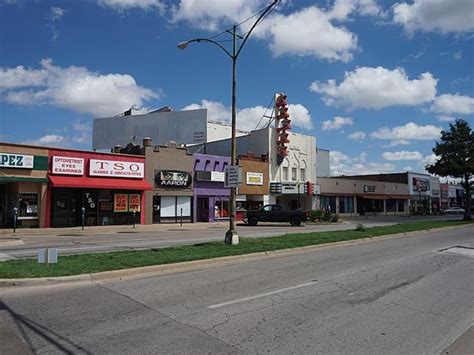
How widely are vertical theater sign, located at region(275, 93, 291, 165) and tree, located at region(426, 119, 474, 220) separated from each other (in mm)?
15024

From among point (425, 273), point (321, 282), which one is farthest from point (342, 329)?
point (425, 273)

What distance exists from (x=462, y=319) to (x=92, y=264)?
27.3 feet

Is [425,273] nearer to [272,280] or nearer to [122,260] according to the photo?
[272,280]

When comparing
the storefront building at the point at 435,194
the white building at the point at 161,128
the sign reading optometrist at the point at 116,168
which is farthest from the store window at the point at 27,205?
the storefront building at the point at 435,194

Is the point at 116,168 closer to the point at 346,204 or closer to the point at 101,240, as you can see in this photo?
the point at 101,240

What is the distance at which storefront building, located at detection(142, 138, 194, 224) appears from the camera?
35344mm

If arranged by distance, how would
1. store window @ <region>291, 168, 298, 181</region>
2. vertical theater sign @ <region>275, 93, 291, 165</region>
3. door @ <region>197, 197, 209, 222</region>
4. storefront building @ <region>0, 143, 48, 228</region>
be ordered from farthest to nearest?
store window @ <region>291, 168, 298, 181</region> < vertical theater sign @ <region>275, 93, 291, 165</region> < door @ <region>197, 197, 209, 222</region> < storefront building @ <region>0, 143, 48, 228</region>

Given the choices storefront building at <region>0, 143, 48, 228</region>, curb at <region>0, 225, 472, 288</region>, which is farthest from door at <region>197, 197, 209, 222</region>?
curb at <region>0, 225, 472, 288</region>

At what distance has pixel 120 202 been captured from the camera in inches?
1310

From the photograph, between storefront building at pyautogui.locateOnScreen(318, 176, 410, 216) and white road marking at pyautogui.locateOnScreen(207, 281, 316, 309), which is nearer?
white road marking at pyautogui.locateOnScreen(207, 281, 316, 309)

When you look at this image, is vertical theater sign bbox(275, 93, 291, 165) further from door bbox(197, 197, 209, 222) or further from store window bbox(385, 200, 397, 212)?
store window bbox(385, 200, 397, 212)

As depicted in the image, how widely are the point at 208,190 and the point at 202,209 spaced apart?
1824mm

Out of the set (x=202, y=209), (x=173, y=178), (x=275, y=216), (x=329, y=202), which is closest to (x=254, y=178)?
(x=202, y=209)

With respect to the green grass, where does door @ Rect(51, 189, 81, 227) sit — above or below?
above
